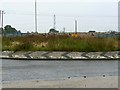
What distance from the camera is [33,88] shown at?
34.4 ft

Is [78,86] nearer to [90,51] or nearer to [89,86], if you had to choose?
[89,86]

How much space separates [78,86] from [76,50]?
21.9 m

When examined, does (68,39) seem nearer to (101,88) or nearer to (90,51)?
(90,51)

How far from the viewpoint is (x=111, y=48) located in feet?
110

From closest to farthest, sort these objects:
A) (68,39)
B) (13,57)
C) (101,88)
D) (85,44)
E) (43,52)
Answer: (101,88)
(13,57)
(43,52)
(85,44)
(68,39)

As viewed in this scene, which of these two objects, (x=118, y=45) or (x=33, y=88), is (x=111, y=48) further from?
(x=33, y=88)

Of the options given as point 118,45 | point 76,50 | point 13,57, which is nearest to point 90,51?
point 76,50

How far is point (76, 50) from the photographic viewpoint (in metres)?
32.8

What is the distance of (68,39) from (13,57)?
9241mm

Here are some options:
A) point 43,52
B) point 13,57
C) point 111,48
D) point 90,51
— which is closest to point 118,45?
point 111,48

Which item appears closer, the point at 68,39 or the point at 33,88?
the point at 33,88

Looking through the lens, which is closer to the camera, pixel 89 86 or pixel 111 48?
pixel 89 86

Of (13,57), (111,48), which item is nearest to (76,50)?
(111,48)

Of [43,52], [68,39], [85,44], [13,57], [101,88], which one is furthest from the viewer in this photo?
[68,39]
